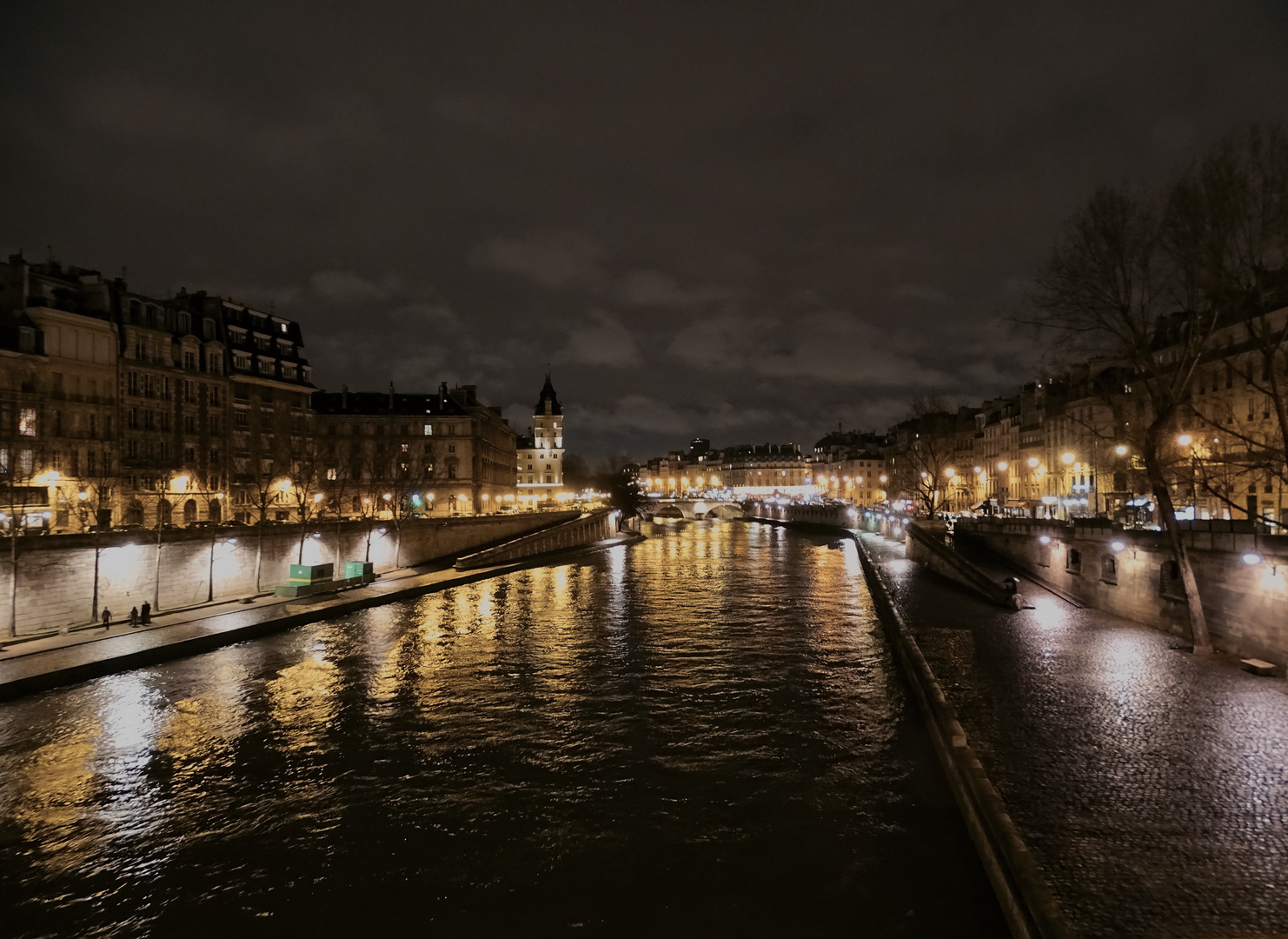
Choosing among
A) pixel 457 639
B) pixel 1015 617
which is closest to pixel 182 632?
pixel 457 639

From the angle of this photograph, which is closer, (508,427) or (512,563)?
(512,563)

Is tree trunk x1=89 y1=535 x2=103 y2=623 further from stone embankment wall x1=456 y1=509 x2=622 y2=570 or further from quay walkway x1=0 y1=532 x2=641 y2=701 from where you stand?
stone embankment wall x1=456 y1=509 x2=622 y2=570

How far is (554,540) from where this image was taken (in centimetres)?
7644

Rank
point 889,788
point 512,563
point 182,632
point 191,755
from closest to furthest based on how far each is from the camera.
A: point 889,788, point 191,755, point 182,632, point 512,563

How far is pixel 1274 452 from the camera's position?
2103 cm

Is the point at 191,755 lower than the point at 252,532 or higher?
lower

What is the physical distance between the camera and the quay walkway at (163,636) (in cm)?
2239

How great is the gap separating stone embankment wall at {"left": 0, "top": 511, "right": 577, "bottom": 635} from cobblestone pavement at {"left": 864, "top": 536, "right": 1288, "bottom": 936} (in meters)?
31.9

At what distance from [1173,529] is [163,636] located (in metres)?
32.4

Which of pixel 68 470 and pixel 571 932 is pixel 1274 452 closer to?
pixel 571 932

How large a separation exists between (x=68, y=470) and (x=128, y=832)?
41.4m

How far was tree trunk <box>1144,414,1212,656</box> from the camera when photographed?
77.7 feet

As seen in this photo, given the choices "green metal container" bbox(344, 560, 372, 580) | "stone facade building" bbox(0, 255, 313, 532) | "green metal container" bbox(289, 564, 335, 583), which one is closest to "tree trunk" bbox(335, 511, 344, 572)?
"stone facade building" bbox(0, 255, 313, 532)

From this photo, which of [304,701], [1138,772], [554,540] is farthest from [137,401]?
[1138,772]
